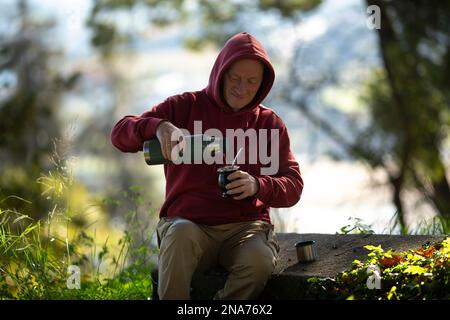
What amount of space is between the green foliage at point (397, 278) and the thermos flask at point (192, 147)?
29.7 inches

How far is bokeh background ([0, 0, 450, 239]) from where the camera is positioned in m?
10.7

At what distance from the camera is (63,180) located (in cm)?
439

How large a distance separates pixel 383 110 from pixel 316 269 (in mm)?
8318

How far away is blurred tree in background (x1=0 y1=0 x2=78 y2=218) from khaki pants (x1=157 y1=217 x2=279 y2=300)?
4.85m

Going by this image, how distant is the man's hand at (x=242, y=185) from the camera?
3.42 meters

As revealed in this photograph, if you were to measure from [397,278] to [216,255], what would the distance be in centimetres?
87

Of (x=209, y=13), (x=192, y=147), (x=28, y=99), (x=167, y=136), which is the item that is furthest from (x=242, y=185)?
(x=209, y=13)

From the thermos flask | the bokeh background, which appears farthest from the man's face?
the bokeh background

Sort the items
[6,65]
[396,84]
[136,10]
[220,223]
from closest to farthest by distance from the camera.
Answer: [220,223], [396,84], [6,65], [136,10]

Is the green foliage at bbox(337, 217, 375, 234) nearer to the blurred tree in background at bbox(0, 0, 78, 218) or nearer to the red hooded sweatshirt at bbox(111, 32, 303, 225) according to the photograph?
the red hooded sweatshirt at bbox(111, 32, 303, 225)

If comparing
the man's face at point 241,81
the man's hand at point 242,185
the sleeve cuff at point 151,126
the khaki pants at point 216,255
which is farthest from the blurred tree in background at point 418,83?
the sleeve cuff at point 151,126

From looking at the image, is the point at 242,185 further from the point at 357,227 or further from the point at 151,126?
the point at 357,227
